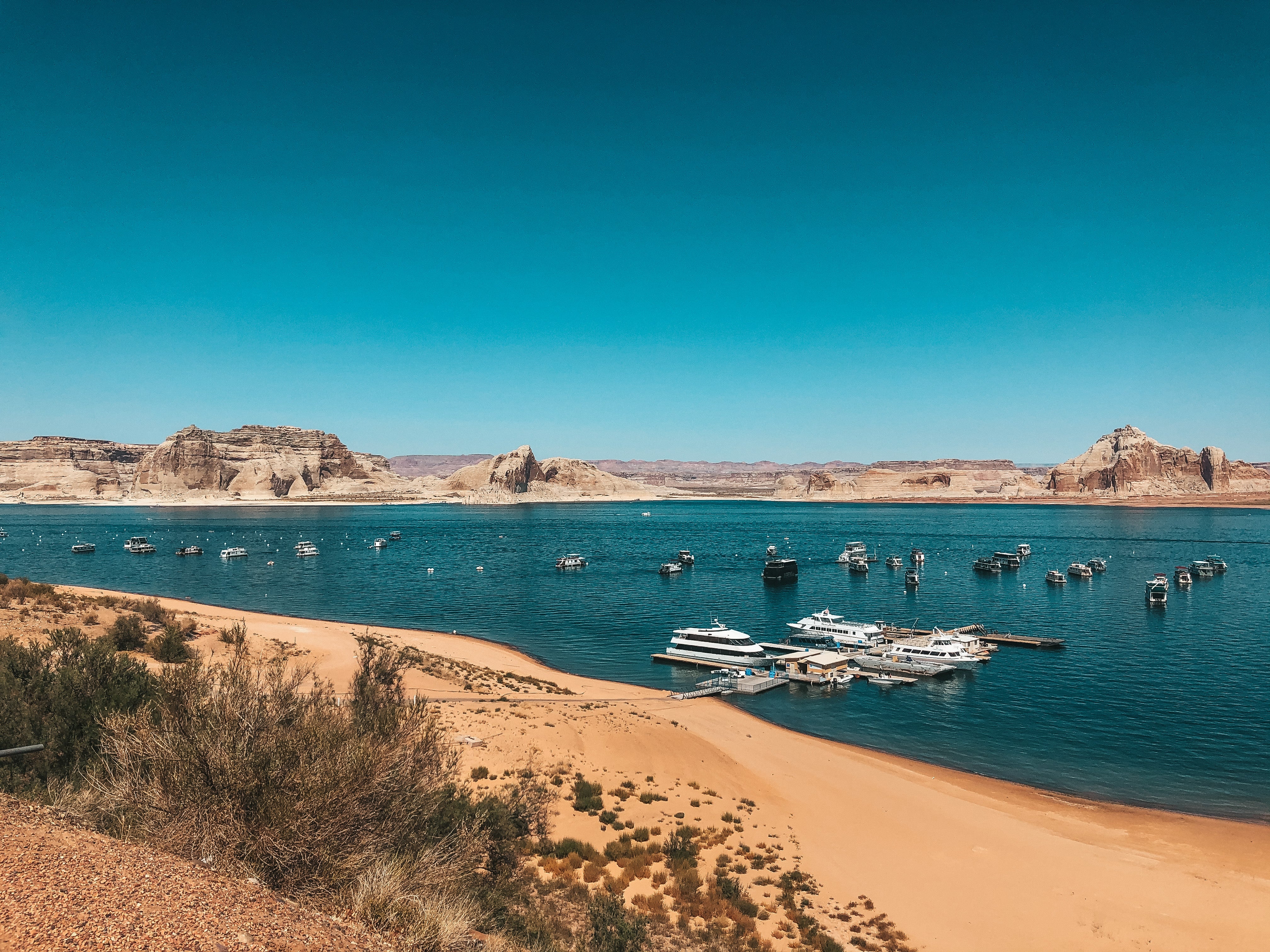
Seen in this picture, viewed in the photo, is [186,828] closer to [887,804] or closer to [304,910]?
[304,910]

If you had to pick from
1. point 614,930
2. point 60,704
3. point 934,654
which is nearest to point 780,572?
point 934,654

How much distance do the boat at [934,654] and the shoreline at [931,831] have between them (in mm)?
16315

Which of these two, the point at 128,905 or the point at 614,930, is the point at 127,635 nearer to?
the point at 614,930

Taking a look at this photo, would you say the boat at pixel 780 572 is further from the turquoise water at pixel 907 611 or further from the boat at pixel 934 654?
the boat at pixel 934 654

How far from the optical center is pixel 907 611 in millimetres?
64938

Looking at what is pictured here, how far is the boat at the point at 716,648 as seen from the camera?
45.3 m


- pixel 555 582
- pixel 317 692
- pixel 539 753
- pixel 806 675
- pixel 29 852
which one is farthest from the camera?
pixel 555 582

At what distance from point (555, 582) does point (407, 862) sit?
69.2 metres

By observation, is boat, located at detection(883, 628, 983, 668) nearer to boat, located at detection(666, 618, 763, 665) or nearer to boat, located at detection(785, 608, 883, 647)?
boat, located at detection(785, 608, 883, 647)

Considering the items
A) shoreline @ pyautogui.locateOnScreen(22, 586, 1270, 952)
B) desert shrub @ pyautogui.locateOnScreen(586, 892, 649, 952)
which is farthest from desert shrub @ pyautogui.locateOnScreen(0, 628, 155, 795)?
shoreline @ pyautogui.locateOnScreen(22, 586, 1270, 952)

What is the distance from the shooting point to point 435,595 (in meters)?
69.6

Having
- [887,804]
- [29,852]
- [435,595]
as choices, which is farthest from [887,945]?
[435,595]

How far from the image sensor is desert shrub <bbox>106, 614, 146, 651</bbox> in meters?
29.6

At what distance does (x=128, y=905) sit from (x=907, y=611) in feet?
216
